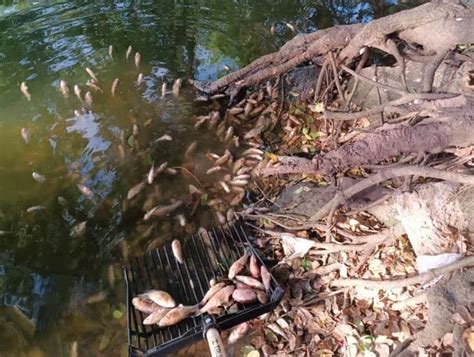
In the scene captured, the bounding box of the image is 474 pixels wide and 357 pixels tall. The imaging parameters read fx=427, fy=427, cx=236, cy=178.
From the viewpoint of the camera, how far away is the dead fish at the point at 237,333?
13.9ft

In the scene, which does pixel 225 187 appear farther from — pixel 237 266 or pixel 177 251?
pixel 237 266

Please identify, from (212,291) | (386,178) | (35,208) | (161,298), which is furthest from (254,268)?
(35,208)

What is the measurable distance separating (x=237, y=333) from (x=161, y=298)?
834 mm

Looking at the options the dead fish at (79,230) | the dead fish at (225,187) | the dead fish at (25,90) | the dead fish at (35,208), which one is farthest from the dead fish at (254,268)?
the dead fish at (25,90)

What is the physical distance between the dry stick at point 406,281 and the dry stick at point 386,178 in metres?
0.69

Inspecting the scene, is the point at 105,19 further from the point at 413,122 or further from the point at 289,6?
the point at 413,122

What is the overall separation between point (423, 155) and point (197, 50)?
5038 mm

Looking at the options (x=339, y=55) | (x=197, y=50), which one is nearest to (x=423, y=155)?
(x=339, y=55)

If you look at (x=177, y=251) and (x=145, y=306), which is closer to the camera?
(x=145, y=306)

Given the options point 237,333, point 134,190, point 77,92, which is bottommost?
point 237,333

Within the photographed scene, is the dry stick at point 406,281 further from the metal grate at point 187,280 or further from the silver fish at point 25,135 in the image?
the silver fish at point 25,135

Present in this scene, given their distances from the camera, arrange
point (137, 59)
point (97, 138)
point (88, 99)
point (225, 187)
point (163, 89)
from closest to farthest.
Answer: point (225, 187) → point (97, 138) → point (88, 99) → point (163, 89) → point (137, 59)

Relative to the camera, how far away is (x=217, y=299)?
407 centimetres

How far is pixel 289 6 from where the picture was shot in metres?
9.30
